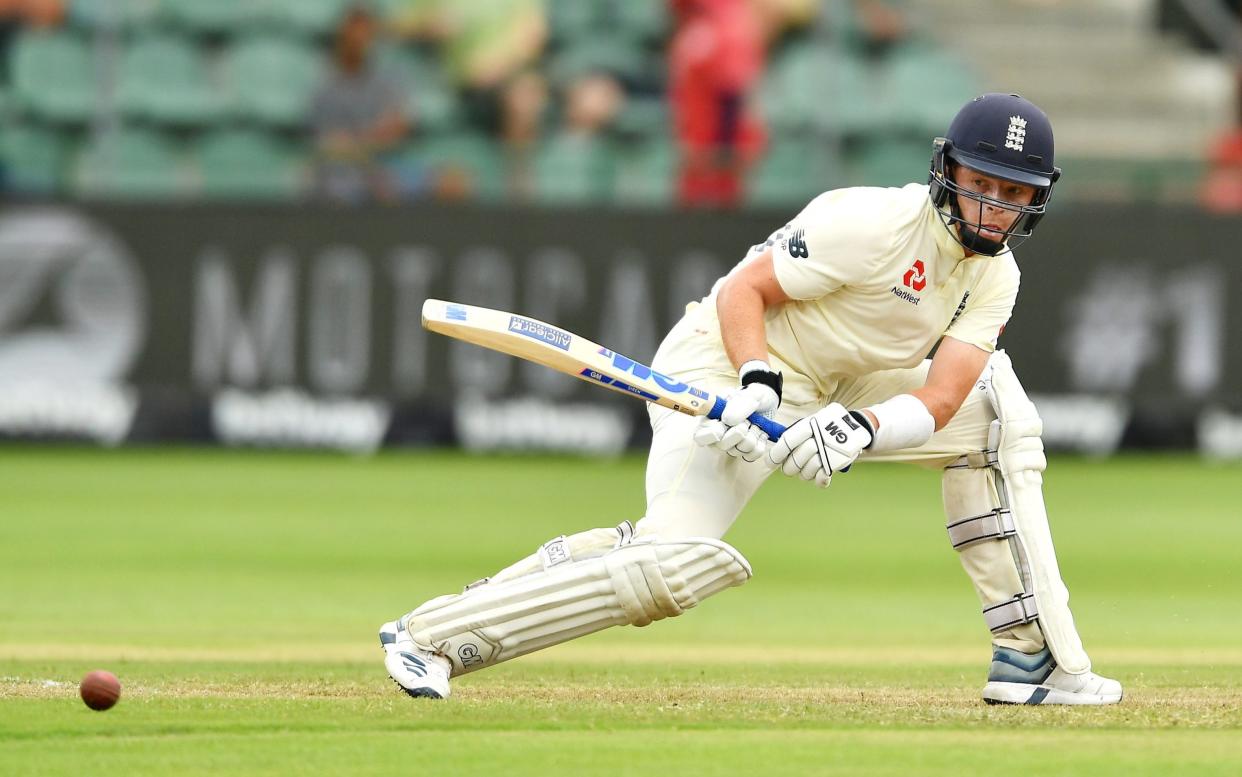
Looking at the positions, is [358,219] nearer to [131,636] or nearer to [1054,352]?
[1054,352]

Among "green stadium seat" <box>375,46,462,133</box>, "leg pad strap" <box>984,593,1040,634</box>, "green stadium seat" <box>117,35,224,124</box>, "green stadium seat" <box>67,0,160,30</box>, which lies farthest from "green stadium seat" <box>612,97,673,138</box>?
"leg pad strap" <box>984,593,1040,634</box>

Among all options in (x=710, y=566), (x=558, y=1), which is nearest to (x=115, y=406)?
(x=558, y=1)

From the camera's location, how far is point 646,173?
46.4 ft

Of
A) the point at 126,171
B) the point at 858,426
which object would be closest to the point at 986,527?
the point at 858,426

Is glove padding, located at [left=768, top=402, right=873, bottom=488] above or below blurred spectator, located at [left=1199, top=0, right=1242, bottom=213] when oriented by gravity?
below

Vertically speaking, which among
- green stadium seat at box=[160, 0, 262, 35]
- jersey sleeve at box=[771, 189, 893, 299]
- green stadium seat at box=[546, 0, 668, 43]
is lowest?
jersey sleeve at box=[771, 189, 893, 299]

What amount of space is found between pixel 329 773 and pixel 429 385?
Result: 10.3 m

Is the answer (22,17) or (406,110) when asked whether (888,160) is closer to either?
(406,110)

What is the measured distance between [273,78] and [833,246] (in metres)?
10.2

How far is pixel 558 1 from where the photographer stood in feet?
50.0

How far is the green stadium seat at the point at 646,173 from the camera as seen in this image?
14.1m

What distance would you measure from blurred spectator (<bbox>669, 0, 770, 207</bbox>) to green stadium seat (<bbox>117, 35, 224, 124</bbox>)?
3.33 meters

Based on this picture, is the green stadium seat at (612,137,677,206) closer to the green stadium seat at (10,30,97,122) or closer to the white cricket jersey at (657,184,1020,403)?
the green stadium seat at (10,30,97,122)

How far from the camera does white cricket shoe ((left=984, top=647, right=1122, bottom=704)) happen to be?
523 centimetres
